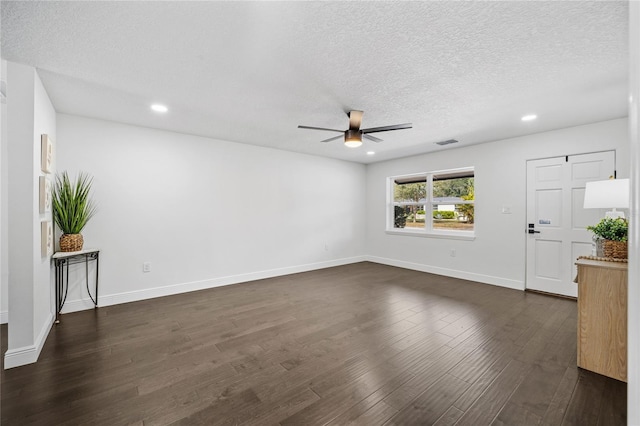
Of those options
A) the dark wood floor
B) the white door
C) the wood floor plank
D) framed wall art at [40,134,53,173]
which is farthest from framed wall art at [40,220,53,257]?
the white door

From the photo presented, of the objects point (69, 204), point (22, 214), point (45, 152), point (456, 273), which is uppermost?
point (45, 152)

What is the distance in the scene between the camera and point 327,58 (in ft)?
7.20

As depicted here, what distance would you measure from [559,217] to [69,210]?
6496 mm

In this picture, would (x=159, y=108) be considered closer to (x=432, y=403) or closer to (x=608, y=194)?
(x=432, y=403)

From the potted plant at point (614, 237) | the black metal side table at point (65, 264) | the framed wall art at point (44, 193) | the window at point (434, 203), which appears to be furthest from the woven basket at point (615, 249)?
the black metal side table at point (65, 264)

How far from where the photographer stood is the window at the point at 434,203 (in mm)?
5238

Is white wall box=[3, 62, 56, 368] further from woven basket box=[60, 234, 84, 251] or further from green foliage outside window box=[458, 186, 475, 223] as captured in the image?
green foliage outside window box=[458, 186, 475, 223]

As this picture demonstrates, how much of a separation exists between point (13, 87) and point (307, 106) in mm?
2562

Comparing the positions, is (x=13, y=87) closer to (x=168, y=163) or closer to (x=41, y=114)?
(x=41, y=114)

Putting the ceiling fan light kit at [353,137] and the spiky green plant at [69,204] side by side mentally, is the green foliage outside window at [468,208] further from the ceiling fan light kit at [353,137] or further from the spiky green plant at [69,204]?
the spiky green plant at [69,204]

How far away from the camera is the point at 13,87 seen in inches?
90.4

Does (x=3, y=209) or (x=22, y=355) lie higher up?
(x=3, y=209)

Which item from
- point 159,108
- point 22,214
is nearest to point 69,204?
point 22,214

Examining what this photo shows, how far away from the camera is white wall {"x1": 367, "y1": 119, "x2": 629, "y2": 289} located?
148 inches
